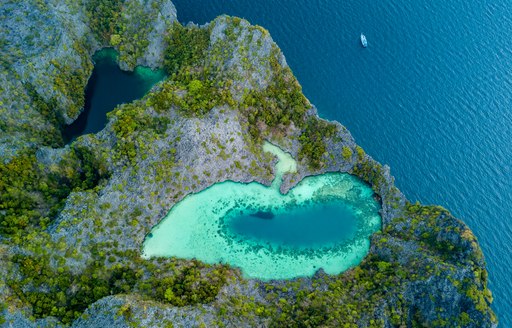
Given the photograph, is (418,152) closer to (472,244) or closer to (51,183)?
(472,244)

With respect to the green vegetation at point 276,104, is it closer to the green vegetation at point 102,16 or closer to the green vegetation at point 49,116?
the green vegetation at point 49,116

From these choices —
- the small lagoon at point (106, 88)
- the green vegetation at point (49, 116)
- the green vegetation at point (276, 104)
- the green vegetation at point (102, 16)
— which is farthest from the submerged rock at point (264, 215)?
the green vegetation at point (102, 16)

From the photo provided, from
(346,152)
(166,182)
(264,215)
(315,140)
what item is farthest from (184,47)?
(346,152)

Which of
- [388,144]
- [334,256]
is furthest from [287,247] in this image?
[388,144]

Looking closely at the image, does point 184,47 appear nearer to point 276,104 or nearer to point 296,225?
point 276,104

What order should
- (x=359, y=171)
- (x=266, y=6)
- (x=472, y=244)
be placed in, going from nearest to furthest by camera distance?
1. (x=472, y=244)
2. (x=359, y=171)
3. (x=266, y=6)

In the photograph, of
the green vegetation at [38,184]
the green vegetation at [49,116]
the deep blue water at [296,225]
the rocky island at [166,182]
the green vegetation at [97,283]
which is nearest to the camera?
the green vegetation at [97,283]

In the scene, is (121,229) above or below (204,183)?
below
